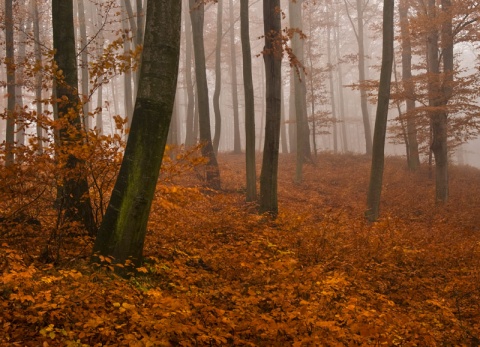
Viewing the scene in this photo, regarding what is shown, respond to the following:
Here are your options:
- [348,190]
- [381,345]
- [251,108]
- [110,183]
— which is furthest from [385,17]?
[381,345]

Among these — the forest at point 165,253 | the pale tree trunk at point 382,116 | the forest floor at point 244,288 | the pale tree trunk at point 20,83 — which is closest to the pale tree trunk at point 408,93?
the pale tree trunk at point 382,116

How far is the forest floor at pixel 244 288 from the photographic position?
4012 mm

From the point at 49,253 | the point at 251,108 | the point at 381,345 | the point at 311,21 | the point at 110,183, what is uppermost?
the point at 311,21

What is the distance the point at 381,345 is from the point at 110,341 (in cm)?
281

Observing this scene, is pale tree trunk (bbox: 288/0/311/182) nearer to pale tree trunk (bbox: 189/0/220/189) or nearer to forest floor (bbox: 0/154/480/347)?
pale tree trunk (bbox: 189/0/220/189)

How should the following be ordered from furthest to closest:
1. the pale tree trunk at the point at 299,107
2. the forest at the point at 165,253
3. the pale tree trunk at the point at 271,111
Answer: the pale tree trunk at the point at 299,107 < the pale tree trunk at the point at 271,111 < the forest at the point at 165,253

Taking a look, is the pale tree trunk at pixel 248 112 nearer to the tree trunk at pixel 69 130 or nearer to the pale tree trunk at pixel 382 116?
the pale tree trunk at pixel 382 116

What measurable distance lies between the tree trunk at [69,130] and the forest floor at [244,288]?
0.54 metres

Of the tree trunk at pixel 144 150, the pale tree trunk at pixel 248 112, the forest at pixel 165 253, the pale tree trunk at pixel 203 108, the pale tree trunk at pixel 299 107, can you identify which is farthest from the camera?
the pale tree trunk at pixel 299 107

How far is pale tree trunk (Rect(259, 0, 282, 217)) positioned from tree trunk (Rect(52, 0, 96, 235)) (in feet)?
15.9

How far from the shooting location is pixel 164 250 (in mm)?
6555

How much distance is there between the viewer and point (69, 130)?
20.3 feet

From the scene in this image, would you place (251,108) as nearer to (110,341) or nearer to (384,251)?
(384,251)

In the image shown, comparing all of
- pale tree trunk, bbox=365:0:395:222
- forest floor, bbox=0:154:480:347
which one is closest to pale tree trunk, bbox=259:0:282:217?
forest floor, bbox=0:154:480:347
